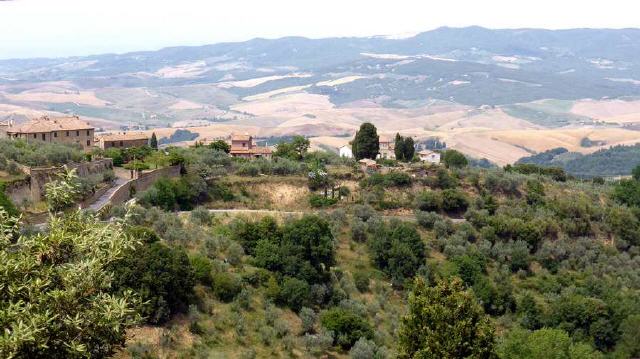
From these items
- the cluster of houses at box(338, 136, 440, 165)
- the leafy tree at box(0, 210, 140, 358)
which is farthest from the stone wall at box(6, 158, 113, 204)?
the cluster of houses at box(338, 136, 440, 165)

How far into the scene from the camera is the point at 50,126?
2480 inches

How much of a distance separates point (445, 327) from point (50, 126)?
48.7m

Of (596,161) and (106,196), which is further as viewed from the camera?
(596,161)

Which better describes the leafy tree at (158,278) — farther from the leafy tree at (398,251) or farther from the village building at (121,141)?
the village building at (121,141)

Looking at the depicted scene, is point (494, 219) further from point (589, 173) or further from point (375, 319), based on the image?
point (589, 173)

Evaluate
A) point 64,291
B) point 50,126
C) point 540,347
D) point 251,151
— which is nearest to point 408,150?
point 251,151

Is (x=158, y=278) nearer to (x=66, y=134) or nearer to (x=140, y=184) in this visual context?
(x=140, y=184)

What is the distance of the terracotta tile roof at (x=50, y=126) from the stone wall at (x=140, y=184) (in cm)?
1329

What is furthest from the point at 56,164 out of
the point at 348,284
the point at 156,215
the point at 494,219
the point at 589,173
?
the point at 589,173

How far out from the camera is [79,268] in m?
12.4

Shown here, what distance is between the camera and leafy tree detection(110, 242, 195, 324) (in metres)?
30.0

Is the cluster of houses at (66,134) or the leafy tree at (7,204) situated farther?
the cluster of houses at (66,134)

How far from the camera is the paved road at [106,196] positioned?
145 ft

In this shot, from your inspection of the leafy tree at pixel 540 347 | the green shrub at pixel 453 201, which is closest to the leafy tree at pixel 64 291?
the leafy tree at pixel 540 347
